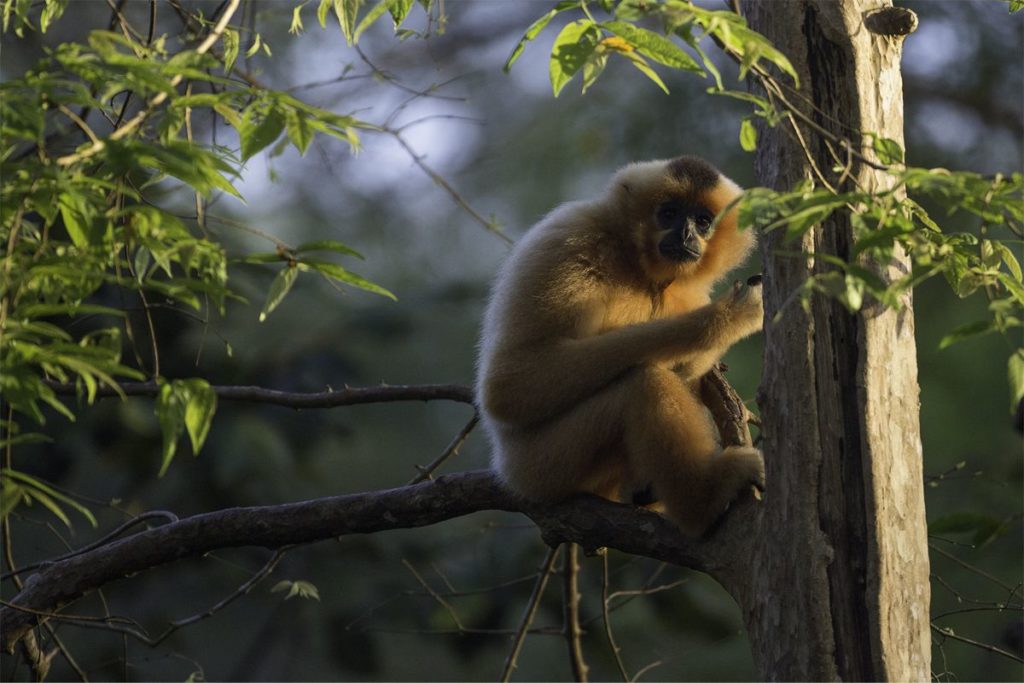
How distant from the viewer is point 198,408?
88.4 inches

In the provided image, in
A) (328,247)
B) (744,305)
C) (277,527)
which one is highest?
(328,247)

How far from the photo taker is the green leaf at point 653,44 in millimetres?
2389

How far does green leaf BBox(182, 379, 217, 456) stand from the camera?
2227 mm

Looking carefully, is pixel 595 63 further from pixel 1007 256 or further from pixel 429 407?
pixel 429 407

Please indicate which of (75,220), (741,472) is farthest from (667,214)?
(75,220)

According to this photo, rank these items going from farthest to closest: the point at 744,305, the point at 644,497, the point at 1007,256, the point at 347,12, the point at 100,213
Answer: the point at 644,497 < the point at 744,305 < the point at 347,12 < the point at 1007,256 < the point at 100,213

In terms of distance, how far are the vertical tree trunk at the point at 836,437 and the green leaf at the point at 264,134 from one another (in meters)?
1.59

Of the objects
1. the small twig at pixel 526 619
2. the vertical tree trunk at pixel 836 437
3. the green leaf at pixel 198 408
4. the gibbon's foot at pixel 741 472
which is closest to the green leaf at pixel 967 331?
the vertical tree trunk at pixel 836 437

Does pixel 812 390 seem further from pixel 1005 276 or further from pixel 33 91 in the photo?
pixel 33 91

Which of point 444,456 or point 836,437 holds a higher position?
point 836,437

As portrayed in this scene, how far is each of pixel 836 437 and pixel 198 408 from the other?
6.28 ft

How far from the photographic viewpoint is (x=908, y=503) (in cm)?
316

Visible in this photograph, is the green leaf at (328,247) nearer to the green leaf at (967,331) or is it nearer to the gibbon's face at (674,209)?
the green leaf at (967,331)

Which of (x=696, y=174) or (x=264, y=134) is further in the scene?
(x=696, y=174)
